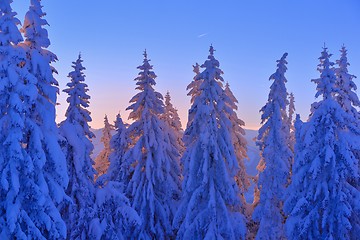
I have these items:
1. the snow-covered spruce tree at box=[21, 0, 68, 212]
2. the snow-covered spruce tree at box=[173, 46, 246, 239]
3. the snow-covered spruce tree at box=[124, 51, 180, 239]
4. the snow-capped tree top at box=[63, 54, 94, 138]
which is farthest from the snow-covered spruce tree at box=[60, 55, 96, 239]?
the snow-covered spruce tree at box=[173, 46, 246, 239]

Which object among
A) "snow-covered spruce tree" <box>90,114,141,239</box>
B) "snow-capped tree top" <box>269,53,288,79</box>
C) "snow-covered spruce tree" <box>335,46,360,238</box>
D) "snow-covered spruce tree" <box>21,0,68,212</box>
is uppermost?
"snow-capped tree top" <box>269,53,288,79</box>

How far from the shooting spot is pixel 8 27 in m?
15.4

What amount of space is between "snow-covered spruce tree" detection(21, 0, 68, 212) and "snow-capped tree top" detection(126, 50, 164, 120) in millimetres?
10647

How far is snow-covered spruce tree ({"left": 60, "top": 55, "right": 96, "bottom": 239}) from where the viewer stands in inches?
803

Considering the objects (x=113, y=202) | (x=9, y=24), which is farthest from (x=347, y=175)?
(x=9, y=24)

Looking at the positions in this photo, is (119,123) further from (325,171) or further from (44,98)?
(325,171)

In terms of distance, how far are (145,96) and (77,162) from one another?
327 inches

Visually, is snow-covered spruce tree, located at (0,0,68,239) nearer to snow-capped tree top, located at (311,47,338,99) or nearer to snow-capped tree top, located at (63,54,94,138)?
snow-capped tree top, located at (63,54,94,138)

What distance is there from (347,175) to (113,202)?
13.1 metres

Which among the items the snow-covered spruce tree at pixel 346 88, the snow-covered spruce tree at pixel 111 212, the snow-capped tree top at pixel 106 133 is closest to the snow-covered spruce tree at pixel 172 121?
the snow-capped tree top at pixel 106 133

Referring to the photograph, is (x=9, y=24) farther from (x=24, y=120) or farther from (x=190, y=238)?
(x=190, y=238)

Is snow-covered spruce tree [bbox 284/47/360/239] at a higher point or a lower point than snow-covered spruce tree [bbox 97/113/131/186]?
lower

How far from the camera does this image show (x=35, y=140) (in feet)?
52.2

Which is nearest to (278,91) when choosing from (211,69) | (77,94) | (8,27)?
(211,69)
